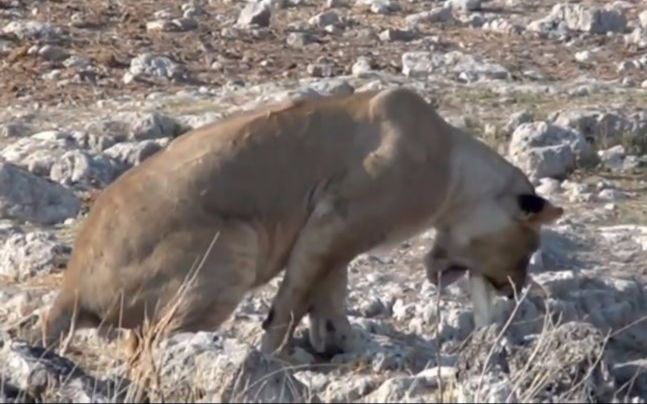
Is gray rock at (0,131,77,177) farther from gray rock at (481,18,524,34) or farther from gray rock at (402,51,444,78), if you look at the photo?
gray rock at (481,18,524,34)

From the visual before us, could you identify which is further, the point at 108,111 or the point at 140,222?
the point at 108,111

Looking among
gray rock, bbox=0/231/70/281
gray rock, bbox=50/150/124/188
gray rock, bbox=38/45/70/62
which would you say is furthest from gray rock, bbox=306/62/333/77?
gray rock, bbox=0/231/70/281

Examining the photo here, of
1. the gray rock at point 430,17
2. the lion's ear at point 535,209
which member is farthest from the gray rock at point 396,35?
the lion's ear at point 535,209

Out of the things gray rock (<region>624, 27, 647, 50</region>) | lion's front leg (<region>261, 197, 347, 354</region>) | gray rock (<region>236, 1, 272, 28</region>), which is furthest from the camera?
gray rock (<region>236, 1, 272, 28</region>)

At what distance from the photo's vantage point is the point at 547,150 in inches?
492

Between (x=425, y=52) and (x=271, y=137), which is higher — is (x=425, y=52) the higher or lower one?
the lower one

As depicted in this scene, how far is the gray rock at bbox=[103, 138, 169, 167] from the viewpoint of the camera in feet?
40.5

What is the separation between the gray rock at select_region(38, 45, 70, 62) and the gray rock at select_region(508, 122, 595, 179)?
3.41m

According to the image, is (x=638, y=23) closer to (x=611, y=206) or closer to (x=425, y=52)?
(x=425, y=52)

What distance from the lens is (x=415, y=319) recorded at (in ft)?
33.0

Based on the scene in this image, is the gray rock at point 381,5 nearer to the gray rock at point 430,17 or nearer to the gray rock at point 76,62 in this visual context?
the gray rock at point 430,17

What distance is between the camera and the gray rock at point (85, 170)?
473 inches

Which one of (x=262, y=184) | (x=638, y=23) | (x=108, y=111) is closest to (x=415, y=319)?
(x=262, y=184)

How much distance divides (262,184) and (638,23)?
7.91 m
